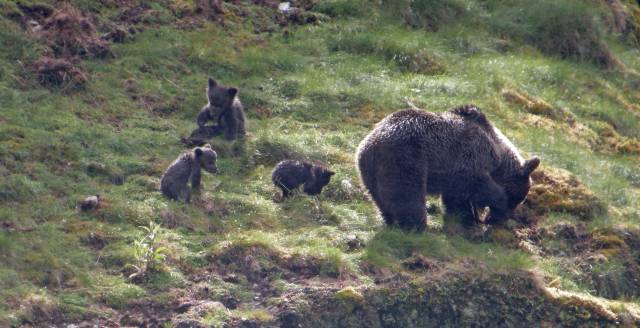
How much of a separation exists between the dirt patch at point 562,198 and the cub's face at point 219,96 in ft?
15.1

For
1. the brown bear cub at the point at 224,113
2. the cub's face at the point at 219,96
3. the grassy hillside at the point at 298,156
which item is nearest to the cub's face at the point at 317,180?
the grassy hillside at the point at 298,156

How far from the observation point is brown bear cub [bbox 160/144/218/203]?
1246 cm

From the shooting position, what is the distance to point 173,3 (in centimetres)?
1822

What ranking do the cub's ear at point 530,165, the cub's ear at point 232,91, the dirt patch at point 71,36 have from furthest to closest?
the dirt patch at point 71,36 → the cub's ear at point 232,91 → the cub's ear at point 530,165

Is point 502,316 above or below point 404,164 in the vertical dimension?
below

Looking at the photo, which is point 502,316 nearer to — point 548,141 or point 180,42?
point 548,141

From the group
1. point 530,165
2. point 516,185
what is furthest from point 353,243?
point 530,165

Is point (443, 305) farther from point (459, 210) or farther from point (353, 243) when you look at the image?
point (459, 210)

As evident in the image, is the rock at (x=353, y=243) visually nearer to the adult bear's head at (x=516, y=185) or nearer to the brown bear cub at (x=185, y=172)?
the brown bear cub at (x=185, y=172)

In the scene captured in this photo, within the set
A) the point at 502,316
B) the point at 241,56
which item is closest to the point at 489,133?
Answer: the point at 502,316

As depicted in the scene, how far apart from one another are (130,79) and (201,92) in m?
1.15

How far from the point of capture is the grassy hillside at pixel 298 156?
35.2 feet

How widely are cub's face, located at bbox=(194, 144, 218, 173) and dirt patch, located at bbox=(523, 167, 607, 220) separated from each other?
4.52 metres

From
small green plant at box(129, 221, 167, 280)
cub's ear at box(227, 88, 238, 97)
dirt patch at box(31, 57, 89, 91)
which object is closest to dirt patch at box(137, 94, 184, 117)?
dirt patch at box(31, 57, 89, 91)
